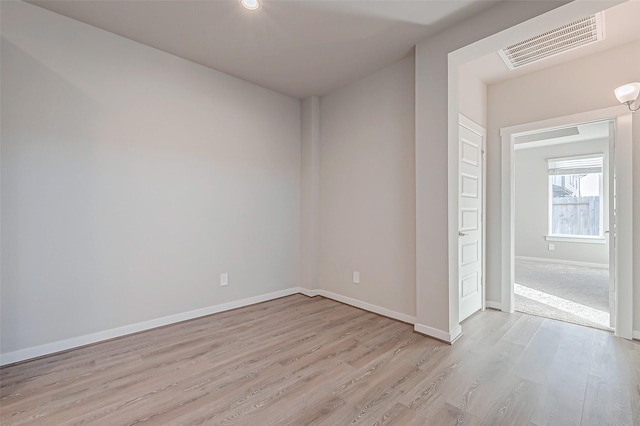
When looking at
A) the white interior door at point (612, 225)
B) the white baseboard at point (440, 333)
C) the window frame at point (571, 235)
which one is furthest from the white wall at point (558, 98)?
the window frame at point (571, 235)

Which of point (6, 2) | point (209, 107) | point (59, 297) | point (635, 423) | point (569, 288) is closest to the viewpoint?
point (635, 423)

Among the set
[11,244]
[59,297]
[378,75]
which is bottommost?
[59,297]

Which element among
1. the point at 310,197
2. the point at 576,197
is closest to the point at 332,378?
the point at 310,197

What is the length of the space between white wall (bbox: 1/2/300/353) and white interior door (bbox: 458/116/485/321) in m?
2.34

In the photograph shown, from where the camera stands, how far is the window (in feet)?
20.0

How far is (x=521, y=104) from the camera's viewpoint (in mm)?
3330

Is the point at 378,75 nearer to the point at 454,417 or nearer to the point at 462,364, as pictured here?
the point at 462,364

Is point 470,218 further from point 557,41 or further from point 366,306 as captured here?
point 557,41

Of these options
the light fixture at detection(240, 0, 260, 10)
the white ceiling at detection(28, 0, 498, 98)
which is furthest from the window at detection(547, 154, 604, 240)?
the light fixture at detection(240, 0, 260, 10)

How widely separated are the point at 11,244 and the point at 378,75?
3766 mm

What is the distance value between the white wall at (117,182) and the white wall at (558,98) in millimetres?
2859

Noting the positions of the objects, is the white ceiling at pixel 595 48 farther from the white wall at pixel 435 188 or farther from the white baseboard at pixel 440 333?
the white baseboard at pixel 440 333

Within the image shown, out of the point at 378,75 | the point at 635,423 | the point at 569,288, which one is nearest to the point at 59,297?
the point at 378,75

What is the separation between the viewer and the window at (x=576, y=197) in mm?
6094
